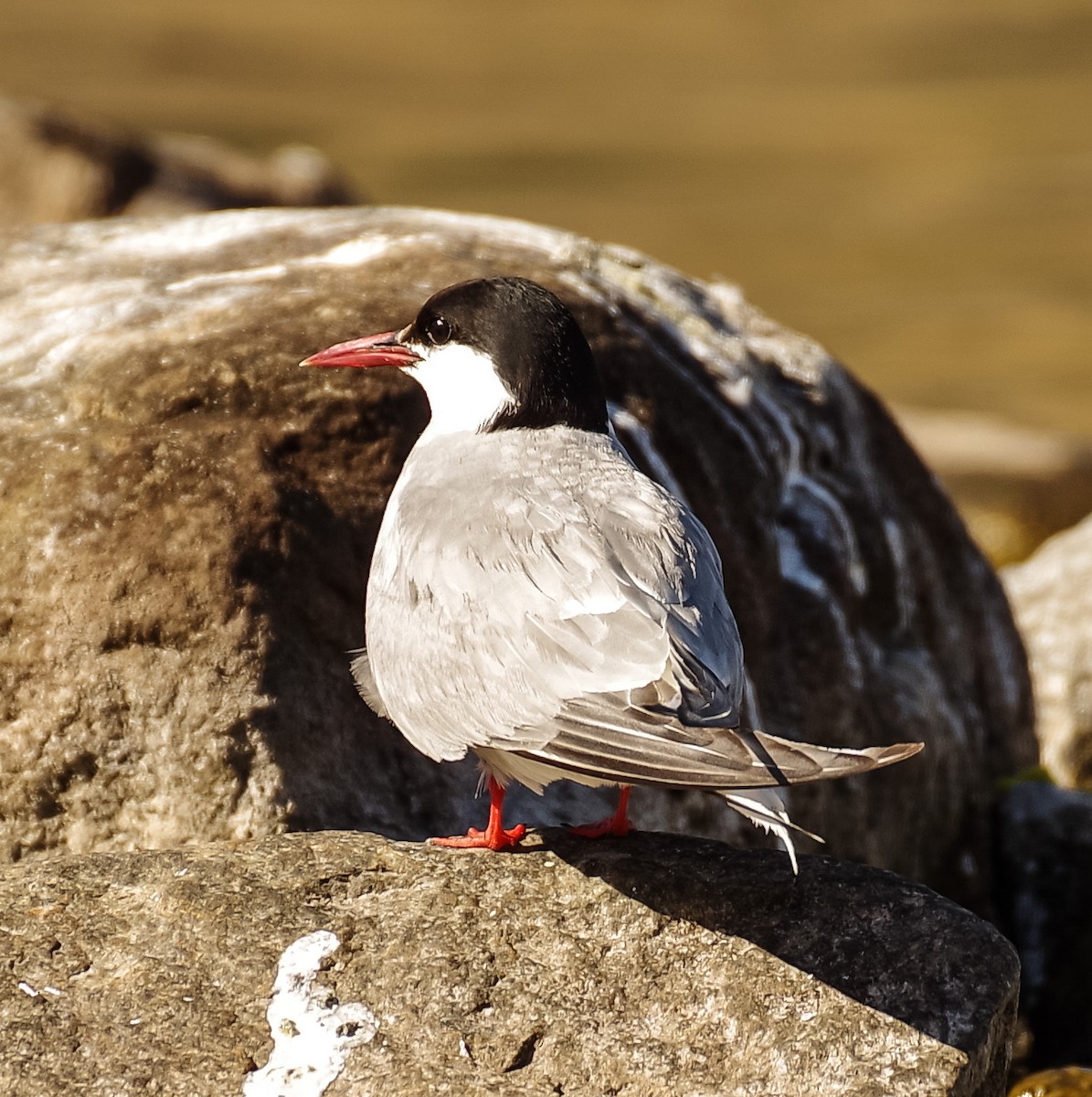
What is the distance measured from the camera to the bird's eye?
457cm

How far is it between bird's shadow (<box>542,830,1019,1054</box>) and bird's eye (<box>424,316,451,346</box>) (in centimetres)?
143

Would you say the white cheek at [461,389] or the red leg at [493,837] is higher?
the white cheek at [461,389]

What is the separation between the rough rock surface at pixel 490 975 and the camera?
3.53 meters

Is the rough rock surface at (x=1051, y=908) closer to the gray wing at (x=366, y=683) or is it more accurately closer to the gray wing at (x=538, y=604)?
the gray wing at (x=538, y=604)

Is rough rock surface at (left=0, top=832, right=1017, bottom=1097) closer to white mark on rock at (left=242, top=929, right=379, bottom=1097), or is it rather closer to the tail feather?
white mark on rock at (left=242, top=929, right=379, bottom=1097)

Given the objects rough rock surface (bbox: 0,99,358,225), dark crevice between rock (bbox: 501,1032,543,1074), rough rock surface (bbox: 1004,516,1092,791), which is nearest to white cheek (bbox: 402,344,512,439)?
dark crevice between rock (bbox: 501,1032,543,1074)

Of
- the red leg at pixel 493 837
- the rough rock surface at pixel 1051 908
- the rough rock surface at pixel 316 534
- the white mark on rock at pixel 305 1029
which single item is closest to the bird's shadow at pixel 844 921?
the red leg at pixel 493 837

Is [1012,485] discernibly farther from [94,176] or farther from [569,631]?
[569,631]

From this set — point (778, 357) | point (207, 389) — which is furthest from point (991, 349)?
point (207, 389)

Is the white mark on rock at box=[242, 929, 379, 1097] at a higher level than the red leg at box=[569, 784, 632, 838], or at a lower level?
lower

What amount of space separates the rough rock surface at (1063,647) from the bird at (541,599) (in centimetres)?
405

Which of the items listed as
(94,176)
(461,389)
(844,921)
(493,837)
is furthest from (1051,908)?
(94,176)

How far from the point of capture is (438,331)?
4.59 m

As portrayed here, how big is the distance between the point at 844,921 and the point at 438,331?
6.31 ft
